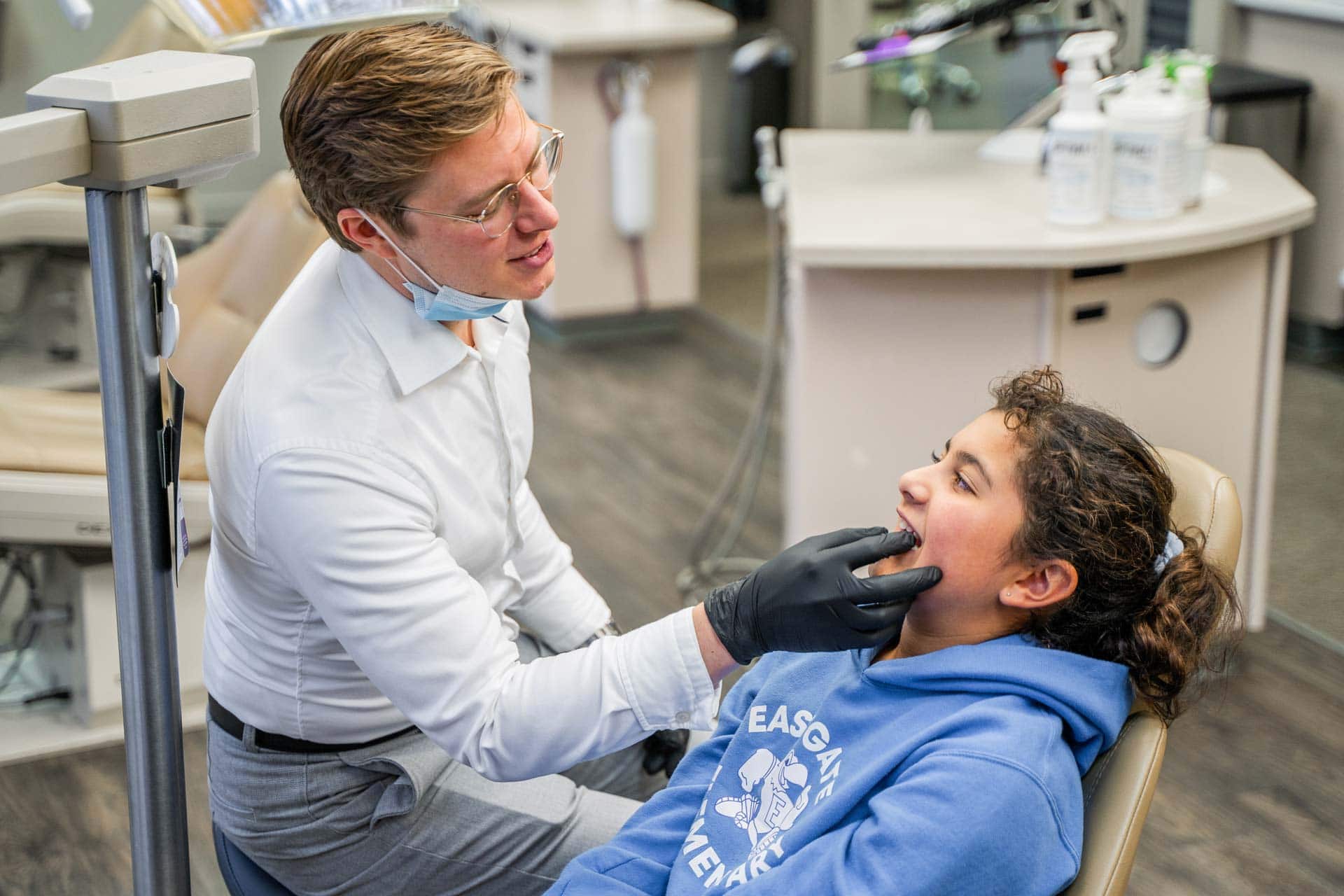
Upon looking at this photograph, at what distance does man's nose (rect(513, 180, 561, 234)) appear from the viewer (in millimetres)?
1172

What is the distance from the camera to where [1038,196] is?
2303 mm

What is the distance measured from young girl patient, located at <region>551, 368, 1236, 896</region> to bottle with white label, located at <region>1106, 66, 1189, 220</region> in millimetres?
951

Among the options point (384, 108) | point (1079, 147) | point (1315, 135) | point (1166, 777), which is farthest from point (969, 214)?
point (1315, 135)

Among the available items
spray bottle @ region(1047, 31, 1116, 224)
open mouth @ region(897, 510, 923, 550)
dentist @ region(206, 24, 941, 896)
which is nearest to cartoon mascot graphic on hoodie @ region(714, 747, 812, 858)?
dentist @ region(206, 24, 941, 896)

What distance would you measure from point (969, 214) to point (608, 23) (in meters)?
2.05

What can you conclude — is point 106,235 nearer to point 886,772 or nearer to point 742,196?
point 886,772

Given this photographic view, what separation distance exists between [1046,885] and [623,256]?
10.8 ft

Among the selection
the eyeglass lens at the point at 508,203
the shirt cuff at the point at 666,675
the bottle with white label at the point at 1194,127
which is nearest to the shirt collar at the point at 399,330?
the eyeglass lens at the point at 508,203

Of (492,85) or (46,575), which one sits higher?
(492,85)

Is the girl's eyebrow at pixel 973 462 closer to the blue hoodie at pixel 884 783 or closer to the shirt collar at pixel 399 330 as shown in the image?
the blue hoodie at pixel 884 783

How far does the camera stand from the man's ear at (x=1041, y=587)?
3.75ft

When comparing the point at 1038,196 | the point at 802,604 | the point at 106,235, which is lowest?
the point at 802,604

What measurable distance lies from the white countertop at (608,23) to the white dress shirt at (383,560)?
2.67 metres

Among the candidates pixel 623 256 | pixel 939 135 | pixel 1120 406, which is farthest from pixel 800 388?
pixel 623 256
